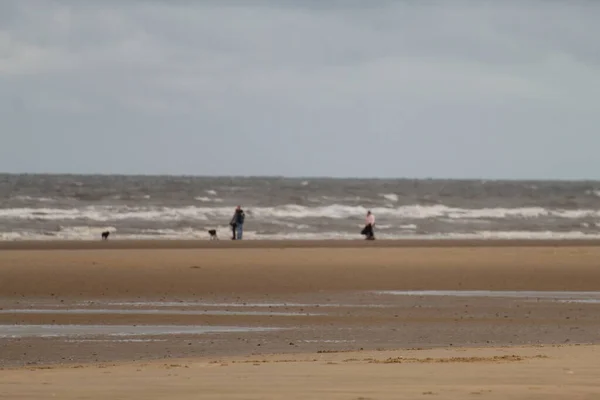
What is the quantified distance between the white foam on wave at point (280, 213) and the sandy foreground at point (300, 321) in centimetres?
2472

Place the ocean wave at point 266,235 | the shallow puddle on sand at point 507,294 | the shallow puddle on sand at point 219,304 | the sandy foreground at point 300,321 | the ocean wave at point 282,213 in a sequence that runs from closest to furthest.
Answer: the sandy foreground at point 300,321, the shallow puddle on sand at point 219,304, the shallow puddle on sand at point 507,294, the ocean wave at point 266,235, the ocean wave at point 282,213

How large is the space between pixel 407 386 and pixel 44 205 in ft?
191

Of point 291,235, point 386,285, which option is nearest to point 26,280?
point 386,285

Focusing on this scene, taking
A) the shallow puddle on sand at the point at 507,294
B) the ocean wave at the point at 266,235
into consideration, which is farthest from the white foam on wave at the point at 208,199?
the shallow puddle on sand at the point at 507,294

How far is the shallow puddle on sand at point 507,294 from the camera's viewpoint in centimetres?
2228

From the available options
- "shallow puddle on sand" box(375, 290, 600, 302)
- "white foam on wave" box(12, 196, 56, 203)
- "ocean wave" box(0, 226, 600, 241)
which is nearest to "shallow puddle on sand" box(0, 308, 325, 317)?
"shallow puddle on sand" box(375, 290, 600, 302)

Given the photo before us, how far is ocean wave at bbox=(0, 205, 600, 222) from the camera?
59250 millimetres

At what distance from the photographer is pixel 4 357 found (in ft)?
43.7

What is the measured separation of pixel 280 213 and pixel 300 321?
160 ft

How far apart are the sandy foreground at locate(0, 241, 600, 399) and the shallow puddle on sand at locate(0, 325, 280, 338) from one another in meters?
0.10

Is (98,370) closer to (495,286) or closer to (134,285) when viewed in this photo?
(134,285)

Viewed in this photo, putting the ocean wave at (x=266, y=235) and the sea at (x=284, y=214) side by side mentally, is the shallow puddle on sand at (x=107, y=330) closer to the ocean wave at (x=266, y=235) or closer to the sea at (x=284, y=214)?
the sea at (x=284, y=214)

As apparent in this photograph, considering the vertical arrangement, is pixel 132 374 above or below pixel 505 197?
below

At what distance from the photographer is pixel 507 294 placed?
2284 centimetres
